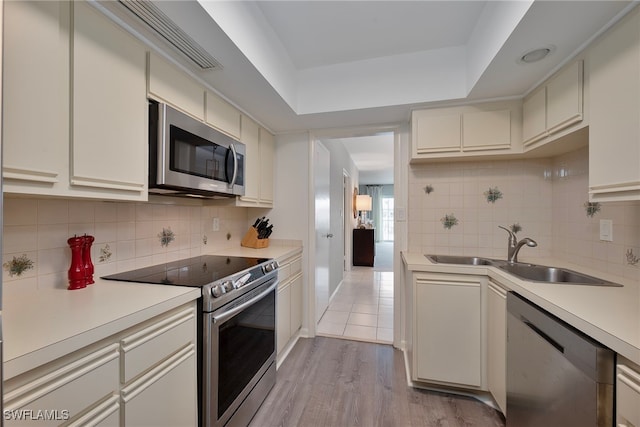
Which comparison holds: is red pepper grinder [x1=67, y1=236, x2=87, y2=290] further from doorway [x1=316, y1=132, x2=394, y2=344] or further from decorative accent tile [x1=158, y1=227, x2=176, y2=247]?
doorway [x1=316, y1=132, x2=394, y2=344]

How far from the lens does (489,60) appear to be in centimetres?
152

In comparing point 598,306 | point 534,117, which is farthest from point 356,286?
point 598,306

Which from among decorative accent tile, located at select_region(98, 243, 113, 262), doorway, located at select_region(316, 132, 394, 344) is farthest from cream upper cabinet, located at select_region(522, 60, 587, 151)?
decorative accent tile, located at select_region(98, 243, 113, 262)

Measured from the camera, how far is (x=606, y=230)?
5.13 feet

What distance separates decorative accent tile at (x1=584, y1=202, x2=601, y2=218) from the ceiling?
828 millimetres

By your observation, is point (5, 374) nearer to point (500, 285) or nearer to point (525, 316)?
point (525, 316)

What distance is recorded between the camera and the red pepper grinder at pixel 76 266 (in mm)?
1178

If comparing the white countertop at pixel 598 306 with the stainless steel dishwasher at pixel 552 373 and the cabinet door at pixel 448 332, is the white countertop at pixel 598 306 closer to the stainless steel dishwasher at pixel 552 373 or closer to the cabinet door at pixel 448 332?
the stainless steel dishwasher at pixel 552 373

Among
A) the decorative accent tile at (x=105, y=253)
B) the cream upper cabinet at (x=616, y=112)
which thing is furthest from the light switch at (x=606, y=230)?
the decorative accent tile at (x=105, y=253)

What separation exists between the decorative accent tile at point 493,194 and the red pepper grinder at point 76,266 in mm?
2666

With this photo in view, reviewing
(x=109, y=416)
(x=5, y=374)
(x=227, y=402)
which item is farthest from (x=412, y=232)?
(x=5, y=374)

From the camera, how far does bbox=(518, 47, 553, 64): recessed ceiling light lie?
4.53 feet

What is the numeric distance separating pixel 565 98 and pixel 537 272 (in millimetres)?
1057

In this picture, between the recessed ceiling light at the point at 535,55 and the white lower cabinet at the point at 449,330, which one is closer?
the recessed ceiling light at the point at 535,55
